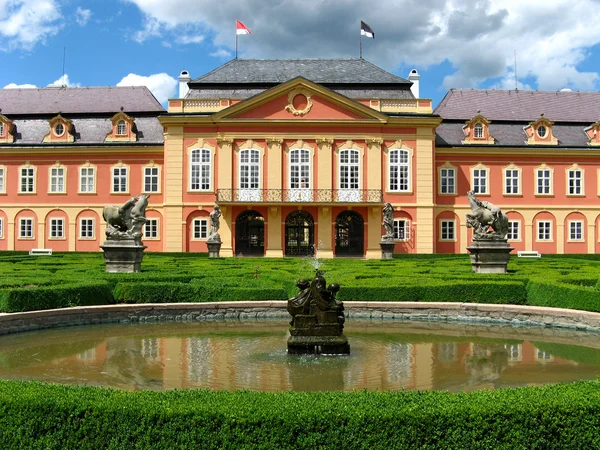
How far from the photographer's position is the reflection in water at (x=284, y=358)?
7.52m

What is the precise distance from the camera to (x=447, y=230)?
116 ft

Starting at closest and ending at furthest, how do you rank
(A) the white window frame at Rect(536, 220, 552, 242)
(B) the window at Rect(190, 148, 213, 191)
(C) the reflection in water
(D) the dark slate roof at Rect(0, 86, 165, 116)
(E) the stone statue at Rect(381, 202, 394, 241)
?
1. (C) the reflection in water
2. (E) the stone statue at Rect(381, 202, 394, 241)
3. (B) the window at Rect(190, 148, 213, 191)
4. (A) the white window frame at Rect(536, 220, 552, 242)
5. (D) the dark slate roof at Rect(0, 86, 165, 116)

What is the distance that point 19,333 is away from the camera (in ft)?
35.1

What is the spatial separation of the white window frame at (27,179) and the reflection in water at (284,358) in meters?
27.3

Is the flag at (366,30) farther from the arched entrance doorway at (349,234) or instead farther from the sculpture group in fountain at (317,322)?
the sculpture group in fountain at (317,322)

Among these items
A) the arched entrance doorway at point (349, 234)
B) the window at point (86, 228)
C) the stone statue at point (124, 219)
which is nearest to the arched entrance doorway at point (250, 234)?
the arched entrance doorway at point (349, 234)

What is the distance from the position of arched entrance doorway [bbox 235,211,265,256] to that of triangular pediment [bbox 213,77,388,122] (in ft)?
17.8

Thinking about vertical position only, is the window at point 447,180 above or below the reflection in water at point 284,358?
above

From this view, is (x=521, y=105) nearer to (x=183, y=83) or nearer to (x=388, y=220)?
(x=388, y=220)

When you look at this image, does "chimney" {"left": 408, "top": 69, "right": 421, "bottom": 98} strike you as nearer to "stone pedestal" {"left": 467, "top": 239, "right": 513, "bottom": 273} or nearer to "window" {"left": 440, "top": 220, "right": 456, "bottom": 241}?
"window" {"left": 440, "top": 220, "right": 456, "bottom": 241}

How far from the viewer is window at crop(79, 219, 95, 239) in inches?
1403

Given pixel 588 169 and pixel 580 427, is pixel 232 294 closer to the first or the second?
pixel 580 427

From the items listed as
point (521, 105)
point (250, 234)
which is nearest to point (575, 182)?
point (521, 105)

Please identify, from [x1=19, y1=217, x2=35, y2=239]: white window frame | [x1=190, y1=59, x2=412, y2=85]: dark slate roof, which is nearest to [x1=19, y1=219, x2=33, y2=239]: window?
[x1=19, y1=217, x2=35, y2=239]: white window frame
